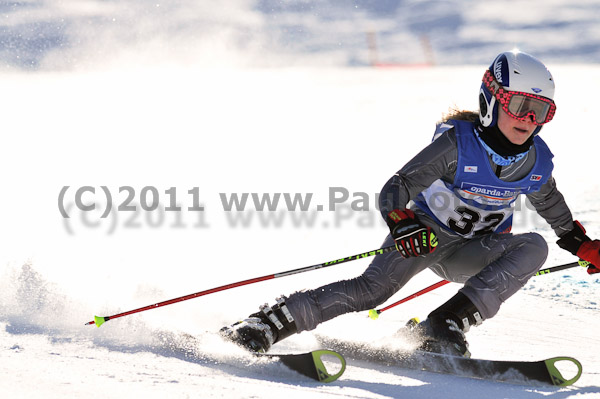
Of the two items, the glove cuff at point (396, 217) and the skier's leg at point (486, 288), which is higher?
the glove cuff at point (396, 217)

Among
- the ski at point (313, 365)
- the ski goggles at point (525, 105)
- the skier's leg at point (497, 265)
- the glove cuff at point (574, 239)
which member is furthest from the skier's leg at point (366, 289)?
the ski goggles at point (525, 105)

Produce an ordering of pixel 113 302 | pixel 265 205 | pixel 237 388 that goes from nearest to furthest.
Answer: pixel 237 388, pixel 113 302, pixel 265 205

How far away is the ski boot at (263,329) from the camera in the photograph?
2.87 m

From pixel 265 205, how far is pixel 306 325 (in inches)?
261

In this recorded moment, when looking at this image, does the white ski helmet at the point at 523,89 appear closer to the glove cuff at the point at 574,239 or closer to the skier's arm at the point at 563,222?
the skier's arm at the point at 563,222

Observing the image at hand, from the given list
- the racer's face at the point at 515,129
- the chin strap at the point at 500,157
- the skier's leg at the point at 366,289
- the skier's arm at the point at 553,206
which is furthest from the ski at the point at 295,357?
the skier's arm at the point at 553,206

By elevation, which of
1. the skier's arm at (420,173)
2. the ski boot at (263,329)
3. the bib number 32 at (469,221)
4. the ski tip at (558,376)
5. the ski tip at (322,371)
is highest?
the skier's arm at (420,173)

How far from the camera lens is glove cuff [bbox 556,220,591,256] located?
10.8 ft

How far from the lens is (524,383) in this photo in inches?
102

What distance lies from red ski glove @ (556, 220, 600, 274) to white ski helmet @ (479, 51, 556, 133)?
673 millimetres

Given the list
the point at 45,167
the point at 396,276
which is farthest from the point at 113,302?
the point at 45,167

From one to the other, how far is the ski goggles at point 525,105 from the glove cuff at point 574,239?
70 cm

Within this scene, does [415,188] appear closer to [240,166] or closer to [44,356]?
[44,356]

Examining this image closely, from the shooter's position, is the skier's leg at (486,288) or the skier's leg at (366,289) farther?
the skier's leg at (366,289)
